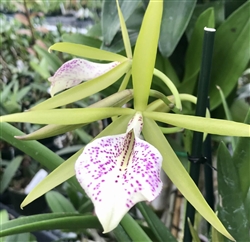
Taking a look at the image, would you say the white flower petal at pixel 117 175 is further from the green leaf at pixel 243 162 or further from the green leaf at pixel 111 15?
the green leaf at pixel 111 15

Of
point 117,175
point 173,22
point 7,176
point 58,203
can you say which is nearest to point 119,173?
point 117,175

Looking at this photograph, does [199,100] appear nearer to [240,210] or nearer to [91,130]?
[240,210]

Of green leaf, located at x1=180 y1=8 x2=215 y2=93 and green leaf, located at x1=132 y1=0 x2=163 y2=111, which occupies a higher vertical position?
green leaf, located at x1=132 y1=0 x2=163 y2=111

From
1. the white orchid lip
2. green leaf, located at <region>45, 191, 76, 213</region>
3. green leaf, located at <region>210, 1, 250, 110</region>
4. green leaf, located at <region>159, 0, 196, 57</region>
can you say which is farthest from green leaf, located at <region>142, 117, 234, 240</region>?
green leaf, located at <region>45, 191, 76, 213</region>

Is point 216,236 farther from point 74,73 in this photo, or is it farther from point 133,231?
point 74,73

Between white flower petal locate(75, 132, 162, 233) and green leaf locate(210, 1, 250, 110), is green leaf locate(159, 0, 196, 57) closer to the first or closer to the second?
green leaf locate(210, 1, 250, 110)

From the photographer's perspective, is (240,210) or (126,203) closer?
(126,203)

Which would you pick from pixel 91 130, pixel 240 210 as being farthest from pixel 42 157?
pixel 91 130
